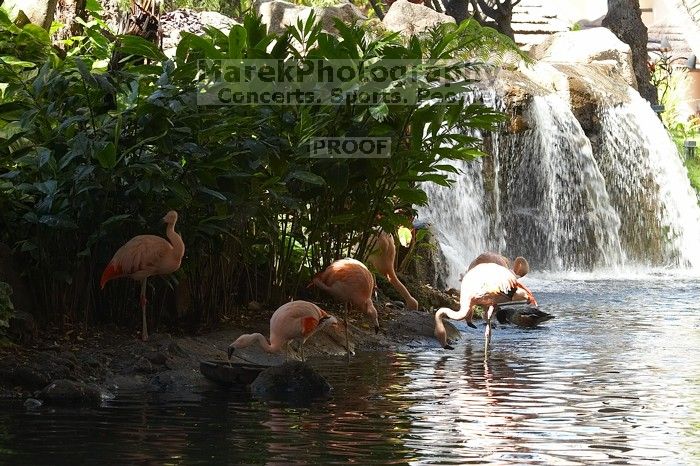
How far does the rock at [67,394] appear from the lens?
564cm

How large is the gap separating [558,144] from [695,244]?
3.49m

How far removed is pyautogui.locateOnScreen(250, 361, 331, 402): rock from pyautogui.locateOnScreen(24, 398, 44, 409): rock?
1078 millimetres

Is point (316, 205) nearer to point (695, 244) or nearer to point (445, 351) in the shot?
point (445, 351)

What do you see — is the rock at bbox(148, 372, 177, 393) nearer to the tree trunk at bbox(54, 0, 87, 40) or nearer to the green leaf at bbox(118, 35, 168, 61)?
the green leaf at bbox(118, 35, 168, 61)

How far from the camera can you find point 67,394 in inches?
223

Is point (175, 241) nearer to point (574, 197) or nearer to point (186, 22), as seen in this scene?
point (574, 197)

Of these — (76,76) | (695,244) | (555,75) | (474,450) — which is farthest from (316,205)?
(695,244)

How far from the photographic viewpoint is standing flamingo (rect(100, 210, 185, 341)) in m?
6.59

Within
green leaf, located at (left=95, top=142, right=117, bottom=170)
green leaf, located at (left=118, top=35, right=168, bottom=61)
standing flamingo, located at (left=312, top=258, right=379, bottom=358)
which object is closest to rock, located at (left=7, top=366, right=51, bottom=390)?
green leaf, located at (left=95, top=142, right=117, bottom=170)

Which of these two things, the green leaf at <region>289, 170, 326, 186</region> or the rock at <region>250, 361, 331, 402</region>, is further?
the green leaf at <region>289, 170, 326, 186</region>

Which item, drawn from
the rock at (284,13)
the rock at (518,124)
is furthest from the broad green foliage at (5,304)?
the rock at (284,13)

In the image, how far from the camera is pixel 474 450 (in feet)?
15.1

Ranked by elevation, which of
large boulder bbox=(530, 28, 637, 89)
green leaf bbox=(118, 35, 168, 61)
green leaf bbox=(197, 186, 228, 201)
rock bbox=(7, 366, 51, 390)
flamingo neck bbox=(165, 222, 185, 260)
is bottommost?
rock bbox=(7, 366, 51, 390)

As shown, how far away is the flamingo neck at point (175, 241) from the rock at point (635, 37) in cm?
1754
